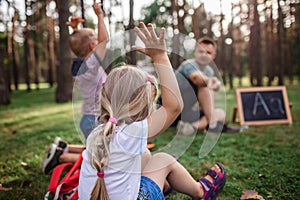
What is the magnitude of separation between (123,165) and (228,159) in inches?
71.3

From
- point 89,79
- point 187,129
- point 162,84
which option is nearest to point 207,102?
point 187,129

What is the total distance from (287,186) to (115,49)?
1.65 meters

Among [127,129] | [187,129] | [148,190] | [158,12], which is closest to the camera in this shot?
[127,129]

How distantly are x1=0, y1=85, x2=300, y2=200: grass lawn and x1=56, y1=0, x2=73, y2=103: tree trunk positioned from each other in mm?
3781

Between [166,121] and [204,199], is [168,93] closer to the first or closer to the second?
[166,121]

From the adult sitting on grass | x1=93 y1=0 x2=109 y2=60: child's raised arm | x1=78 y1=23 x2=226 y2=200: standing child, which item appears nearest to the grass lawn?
the adult sitting on grass

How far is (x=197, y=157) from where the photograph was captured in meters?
3.06

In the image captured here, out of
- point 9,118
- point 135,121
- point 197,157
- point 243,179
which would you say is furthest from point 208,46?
point 9,118

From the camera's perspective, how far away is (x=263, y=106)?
4.66 meters

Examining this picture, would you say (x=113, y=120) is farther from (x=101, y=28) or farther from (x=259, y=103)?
(x=259, y=103)

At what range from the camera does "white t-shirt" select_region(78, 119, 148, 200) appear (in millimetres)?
1392

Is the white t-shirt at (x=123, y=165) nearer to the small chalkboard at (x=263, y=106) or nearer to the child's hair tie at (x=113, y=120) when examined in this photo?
the child's hair tie at (x=113, y=120)

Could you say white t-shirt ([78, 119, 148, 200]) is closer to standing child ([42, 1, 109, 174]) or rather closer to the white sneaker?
standing child ([42, 1, 109, 174])

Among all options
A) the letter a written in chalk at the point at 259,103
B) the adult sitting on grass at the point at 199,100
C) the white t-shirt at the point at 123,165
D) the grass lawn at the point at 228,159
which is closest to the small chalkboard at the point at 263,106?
the letter a written in chalk at the point at 259,103
